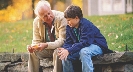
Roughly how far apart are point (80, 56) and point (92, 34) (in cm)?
32

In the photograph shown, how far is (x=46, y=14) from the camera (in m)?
5.16

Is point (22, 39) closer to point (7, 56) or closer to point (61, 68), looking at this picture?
point (7, 56)

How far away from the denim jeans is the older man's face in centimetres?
61

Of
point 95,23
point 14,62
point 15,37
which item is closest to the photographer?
point 14,62

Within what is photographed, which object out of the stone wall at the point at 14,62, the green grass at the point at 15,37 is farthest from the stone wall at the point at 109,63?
the green grass at the point at 15,37

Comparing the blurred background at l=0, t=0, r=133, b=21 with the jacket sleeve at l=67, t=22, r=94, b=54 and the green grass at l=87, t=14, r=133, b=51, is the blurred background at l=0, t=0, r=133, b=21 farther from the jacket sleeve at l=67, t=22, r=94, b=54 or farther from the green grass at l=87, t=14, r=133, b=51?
the jacket sleeve at l=67, t=22, r=94, b=54

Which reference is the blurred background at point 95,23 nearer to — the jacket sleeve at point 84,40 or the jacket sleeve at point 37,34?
the jacket sleeve at point 84,40

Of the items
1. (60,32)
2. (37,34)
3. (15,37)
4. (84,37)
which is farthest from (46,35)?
(15,37)

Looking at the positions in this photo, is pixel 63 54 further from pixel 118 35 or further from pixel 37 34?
pixel 118 35

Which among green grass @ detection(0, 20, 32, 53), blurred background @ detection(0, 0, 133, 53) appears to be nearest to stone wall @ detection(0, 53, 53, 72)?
blurred background @ detection(0, 0, 133, 53)

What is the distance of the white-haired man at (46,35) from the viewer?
Result: 16.9 ft

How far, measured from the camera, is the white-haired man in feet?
16.9

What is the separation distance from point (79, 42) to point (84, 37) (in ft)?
0.47

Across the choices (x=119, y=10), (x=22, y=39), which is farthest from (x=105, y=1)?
(x=22, y=39)
